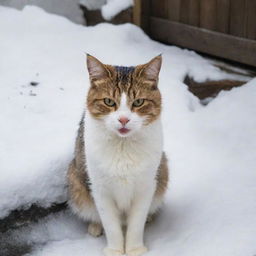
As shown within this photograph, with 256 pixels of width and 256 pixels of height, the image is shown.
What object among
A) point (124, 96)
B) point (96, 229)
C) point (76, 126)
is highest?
point (124, 96)

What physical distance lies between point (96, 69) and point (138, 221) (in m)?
0.86

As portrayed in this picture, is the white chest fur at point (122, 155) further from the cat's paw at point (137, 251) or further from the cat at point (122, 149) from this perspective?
the cat's paw at point (137, 251)

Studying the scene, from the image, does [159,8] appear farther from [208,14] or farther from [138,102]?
[138,102]

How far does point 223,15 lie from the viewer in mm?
4621

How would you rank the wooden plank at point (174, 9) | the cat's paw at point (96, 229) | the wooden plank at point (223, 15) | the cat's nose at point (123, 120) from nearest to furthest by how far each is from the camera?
the cat's nose at point (123, 120) < the cat's paw at point (96, 229) < the wooden plank at point (223, 15) < the wooden plank at point (174, 9)

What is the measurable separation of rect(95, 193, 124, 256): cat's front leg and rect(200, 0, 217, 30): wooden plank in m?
2.45

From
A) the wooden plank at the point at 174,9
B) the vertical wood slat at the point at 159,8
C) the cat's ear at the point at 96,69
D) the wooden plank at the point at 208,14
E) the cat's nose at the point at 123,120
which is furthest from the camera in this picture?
the vertical wood slat at the point at 159,8

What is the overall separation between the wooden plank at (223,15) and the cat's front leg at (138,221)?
7.56 ft

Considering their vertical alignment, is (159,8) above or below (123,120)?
below

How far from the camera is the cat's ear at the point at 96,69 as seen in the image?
262cm

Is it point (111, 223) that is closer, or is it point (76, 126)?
point (111, 223)

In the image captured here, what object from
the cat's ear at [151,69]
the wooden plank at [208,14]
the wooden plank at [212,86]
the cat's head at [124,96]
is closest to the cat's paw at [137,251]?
the cat's head at [124,96]

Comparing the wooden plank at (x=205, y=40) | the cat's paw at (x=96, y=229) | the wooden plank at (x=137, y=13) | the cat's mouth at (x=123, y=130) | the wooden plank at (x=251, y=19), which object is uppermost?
the cat's mouth at (x=123, y=130)

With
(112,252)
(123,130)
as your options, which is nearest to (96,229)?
(112,252)
